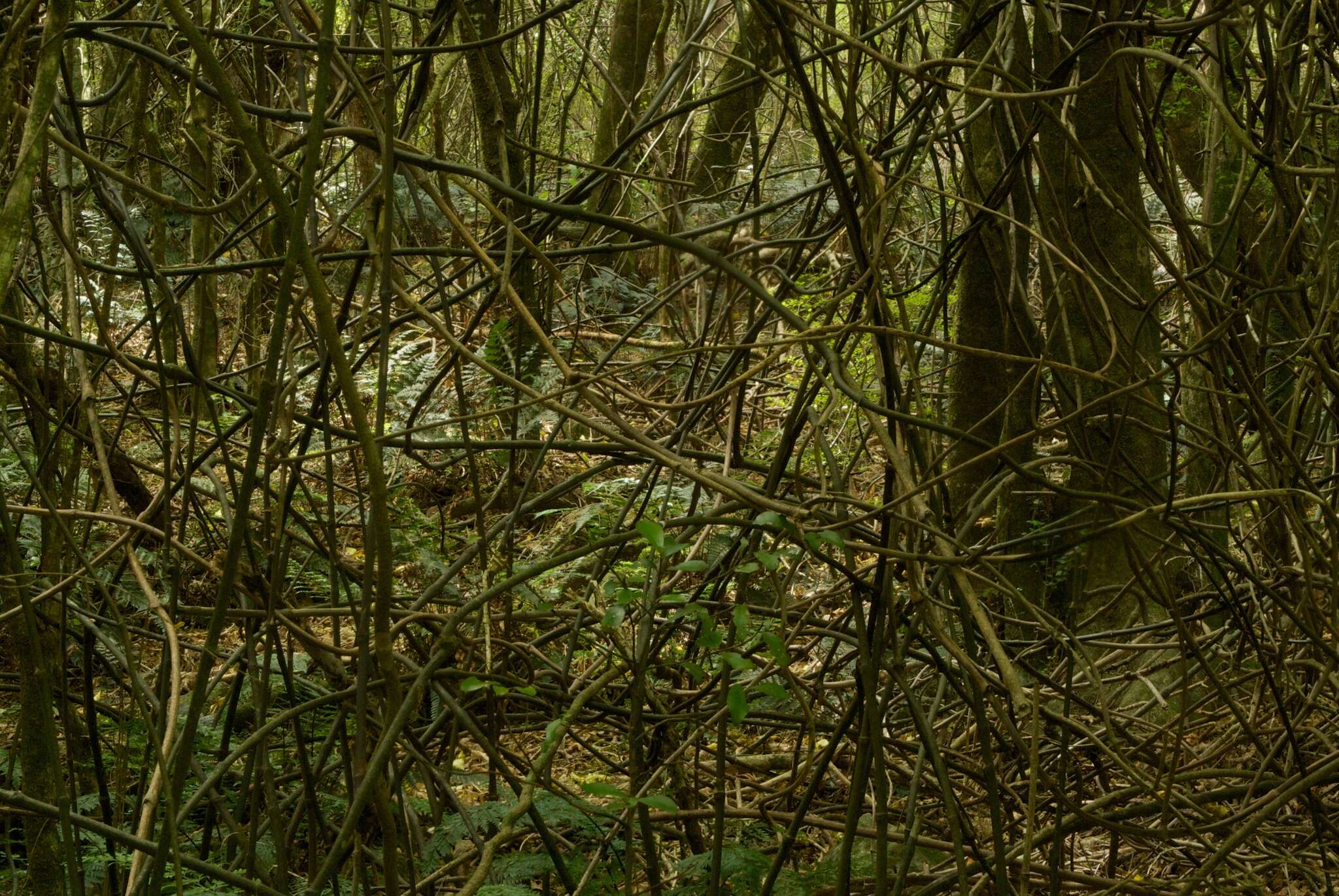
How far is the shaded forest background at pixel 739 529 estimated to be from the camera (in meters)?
1.73

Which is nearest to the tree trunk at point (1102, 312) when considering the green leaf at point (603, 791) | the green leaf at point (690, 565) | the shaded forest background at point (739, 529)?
the shaded forest background at point (739, 529)

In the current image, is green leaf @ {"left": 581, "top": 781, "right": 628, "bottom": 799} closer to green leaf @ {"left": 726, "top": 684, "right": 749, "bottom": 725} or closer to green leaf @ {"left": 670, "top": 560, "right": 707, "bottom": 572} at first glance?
green leaf @ {"left": 726, "top": 684, "right": 749, "bottom": 725}

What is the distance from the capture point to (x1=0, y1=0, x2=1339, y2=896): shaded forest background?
1731mm

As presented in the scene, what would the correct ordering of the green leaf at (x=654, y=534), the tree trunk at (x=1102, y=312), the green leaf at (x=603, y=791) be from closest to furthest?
the green leaf at (x=654, y=534)
the green leaf at (x=603, y=791)
the tree trunk at (x=1102, y=312)

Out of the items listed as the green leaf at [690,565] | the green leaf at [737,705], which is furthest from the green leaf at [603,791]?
the green leaf at [690,565]

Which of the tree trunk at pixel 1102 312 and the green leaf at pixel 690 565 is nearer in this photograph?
the green leaf at pixel 690 565

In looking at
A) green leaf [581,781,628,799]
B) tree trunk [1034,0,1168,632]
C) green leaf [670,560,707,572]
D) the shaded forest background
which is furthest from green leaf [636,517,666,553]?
tree trunk [1034,0,1168,632]

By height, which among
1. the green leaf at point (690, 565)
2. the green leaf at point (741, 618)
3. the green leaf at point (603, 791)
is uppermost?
the green leaf at point (690, 565)

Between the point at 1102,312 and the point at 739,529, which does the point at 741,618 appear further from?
the point at 1102,312

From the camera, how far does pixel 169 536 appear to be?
2012 mm

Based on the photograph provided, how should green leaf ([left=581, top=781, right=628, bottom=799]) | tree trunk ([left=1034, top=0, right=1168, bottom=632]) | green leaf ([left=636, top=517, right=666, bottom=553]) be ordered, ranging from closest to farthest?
green leaf ([left=636, top=517, right=666, bottom=553]) → green leaf ([left=581, top=781, right=628, bottom=799]) → tree trunk ([left=1034, top=0, right=1168, bottom=632])

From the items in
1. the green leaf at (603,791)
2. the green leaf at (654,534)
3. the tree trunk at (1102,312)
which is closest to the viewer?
the green leaf at (654,534)

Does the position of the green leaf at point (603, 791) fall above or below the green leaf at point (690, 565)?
below

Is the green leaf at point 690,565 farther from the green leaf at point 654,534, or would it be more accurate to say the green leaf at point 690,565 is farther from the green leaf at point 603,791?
the green leaf at point 603,791
